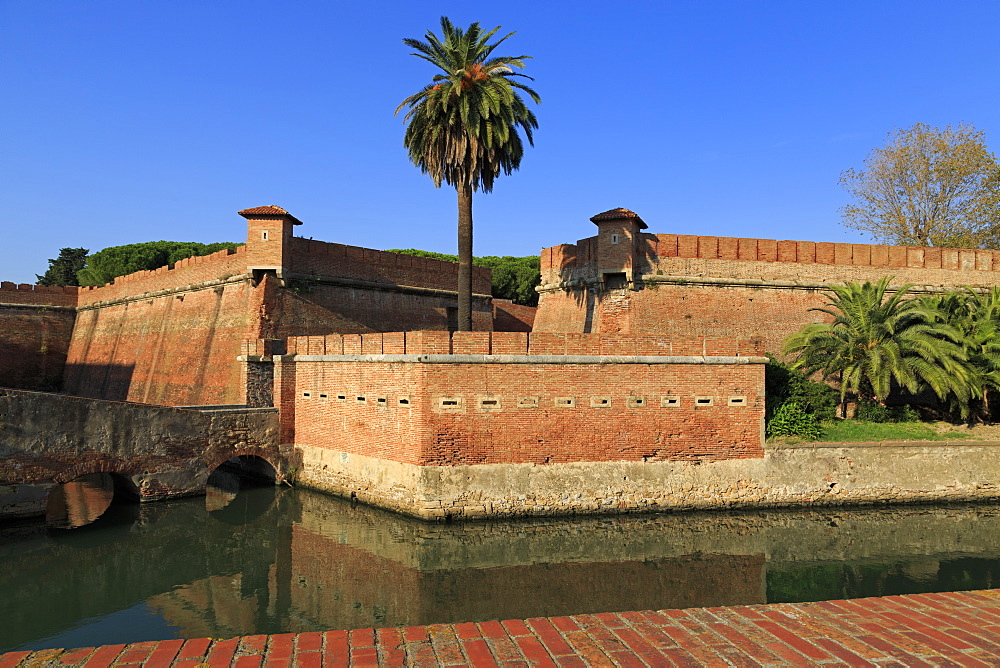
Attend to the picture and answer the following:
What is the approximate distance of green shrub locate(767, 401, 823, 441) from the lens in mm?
13297

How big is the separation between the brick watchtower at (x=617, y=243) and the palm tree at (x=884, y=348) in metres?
4.53

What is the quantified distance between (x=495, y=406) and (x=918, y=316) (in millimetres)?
10922

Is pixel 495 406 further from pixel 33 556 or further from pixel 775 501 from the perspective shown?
pixel 33 556

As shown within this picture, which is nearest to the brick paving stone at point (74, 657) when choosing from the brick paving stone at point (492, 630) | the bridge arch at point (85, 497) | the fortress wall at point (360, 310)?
the brick paving stone at point (492, 630)

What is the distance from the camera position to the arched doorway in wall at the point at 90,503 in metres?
12.4

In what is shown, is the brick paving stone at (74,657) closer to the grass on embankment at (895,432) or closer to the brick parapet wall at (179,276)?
the grass on embankment at (895,432)

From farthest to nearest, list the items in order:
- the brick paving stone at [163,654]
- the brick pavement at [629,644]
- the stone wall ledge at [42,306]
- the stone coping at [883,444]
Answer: the stone wall ledge at [42,306], the stone coping at [883,444], the brick pavement at [629,644], the brick paving stone at [163,654]

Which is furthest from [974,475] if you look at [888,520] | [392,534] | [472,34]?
[472,34]

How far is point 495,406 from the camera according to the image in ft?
38.5

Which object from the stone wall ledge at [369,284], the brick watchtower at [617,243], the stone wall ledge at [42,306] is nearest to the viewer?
the brick watchtower at [617,243]

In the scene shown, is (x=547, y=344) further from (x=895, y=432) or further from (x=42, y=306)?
(x=42, y=306)

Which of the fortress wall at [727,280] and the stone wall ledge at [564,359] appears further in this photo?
the fortress wall at [727,280]

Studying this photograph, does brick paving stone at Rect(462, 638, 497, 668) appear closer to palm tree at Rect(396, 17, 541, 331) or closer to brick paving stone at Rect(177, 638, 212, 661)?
brick paving stone at Rect(177, 638, 212, 661)

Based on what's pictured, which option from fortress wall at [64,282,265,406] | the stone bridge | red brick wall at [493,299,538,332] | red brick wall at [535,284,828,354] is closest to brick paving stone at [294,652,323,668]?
the stone bridge
